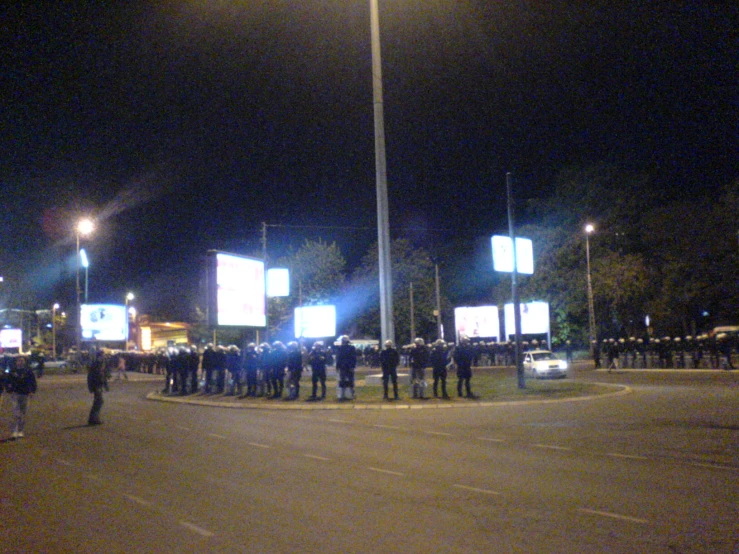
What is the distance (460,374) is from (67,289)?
2739 inches

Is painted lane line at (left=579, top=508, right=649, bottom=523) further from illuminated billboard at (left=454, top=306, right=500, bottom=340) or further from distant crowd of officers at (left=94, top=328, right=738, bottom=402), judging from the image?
illuminated billboard at (left=454, top=306, right=500, bottom=340)

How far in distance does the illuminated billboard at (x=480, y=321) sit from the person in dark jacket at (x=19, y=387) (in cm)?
4898

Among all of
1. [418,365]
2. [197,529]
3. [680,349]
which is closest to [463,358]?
[418,365]

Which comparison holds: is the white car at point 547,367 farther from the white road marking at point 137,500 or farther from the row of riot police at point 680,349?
the white road marking at point 137,500

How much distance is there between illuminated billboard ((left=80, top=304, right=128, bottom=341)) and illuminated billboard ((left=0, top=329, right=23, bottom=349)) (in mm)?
9641

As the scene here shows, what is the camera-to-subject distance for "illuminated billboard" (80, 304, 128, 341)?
58344 millimetres

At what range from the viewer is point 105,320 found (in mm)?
59625

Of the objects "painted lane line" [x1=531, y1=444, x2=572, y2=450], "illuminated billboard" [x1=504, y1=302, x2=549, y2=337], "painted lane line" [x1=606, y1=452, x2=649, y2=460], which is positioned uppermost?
"illuminated billboard" [x1=504, y1=302, x2=549, y2=337]

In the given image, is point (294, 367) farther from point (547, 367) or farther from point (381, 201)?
point (547, 367)

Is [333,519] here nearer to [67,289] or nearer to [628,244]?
[628,244]

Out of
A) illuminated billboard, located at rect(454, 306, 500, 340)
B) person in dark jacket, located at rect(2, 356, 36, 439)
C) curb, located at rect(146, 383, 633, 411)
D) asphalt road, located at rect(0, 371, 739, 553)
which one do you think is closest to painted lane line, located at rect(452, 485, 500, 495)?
asphalt road, located at rect(0, 371, 739, 553)

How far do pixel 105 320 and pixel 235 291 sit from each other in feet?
109

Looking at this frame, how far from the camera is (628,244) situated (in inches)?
2274

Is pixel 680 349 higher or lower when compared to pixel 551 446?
higher
